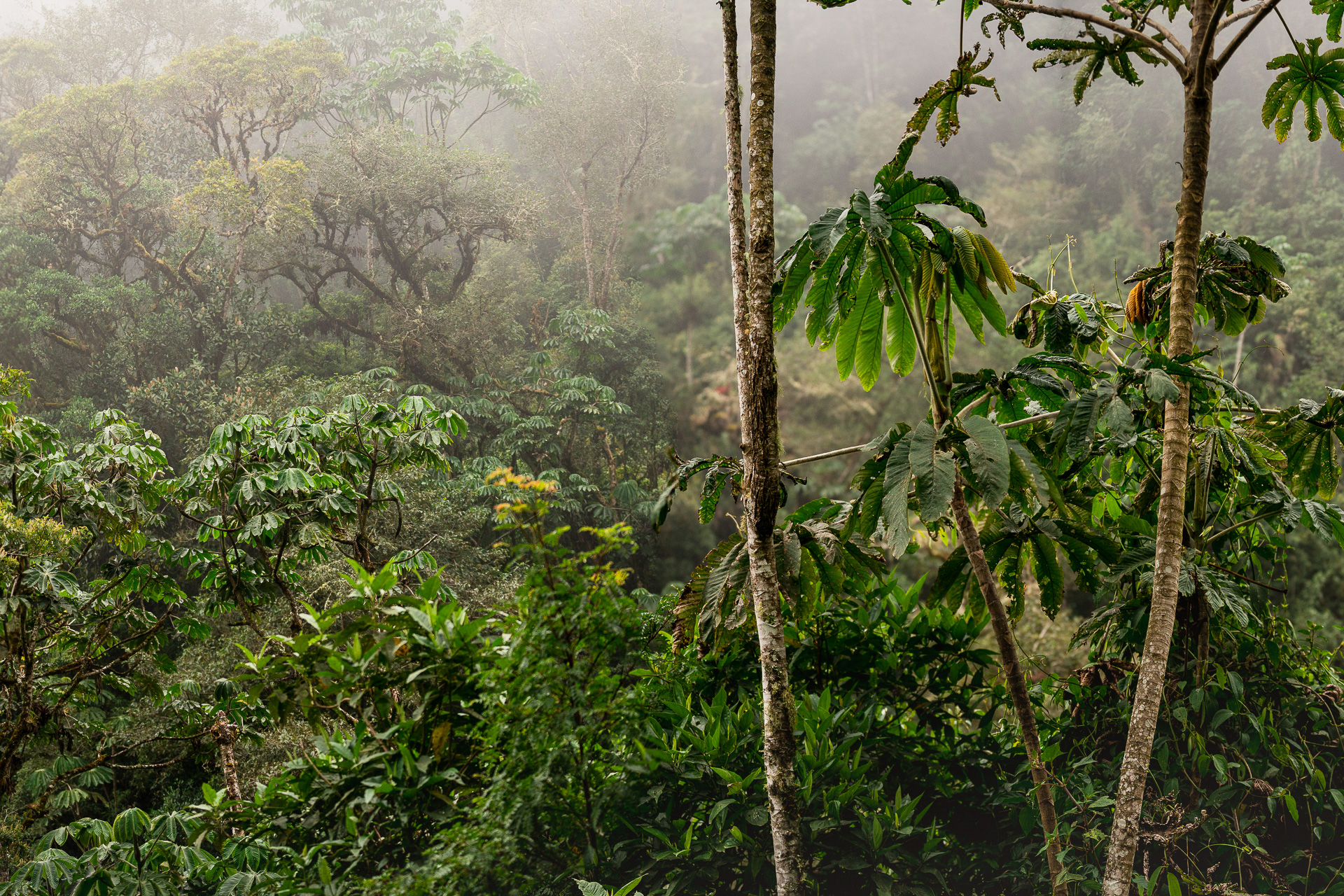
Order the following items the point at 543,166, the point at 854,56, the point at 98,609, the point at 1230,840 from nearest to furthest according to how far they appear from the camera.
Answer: the point at 1230,840
the point at 98,609
the point at 543,166
the point at 854,56

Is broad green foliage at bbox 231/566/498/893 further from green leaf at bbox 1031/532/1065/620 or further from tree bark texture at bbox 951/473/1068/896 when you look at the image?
green leaf at bbox 1031/532/1065/620

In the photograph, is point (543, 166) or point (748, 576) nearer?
point (748, 576)

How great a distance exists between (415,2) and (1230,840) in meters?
17.3

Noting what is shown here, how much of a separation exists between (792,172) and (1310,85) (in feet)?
44.1

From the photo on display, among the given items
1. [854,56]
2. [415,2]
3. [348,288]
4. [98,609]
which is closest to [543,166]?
[348,288]

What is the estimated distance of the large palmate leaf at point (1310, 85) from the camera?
4.70ft

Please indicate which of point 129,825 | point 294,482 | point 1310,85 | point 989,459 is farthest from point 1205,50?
point 129,825

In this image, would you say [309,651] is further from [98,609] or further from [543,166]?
[543,166]

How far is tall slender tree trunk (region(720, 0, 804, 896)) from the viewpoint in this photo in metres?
1.33

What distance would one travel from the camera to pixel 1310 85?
1.48 meters

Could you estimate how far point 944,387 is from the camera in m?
1.39

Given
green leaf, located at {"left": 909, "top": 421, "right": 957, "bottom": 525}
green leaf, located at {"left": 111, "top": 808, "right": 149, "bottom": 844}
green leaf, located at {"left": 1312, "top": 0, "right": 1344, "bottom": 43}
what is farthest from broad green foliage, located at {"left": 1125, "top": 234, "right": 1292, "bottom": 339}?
green leaf, located at {"left": 111, "top": 808, "right": 149, "bottom": 844}

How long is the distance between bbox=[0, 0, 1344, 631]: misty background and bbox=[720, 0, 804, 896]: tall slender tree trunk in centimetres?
715

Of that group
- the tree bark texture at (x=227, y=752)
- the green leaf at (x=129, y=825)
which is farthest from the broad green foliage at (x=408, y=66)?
the green leaf at (x=129, y=825)
